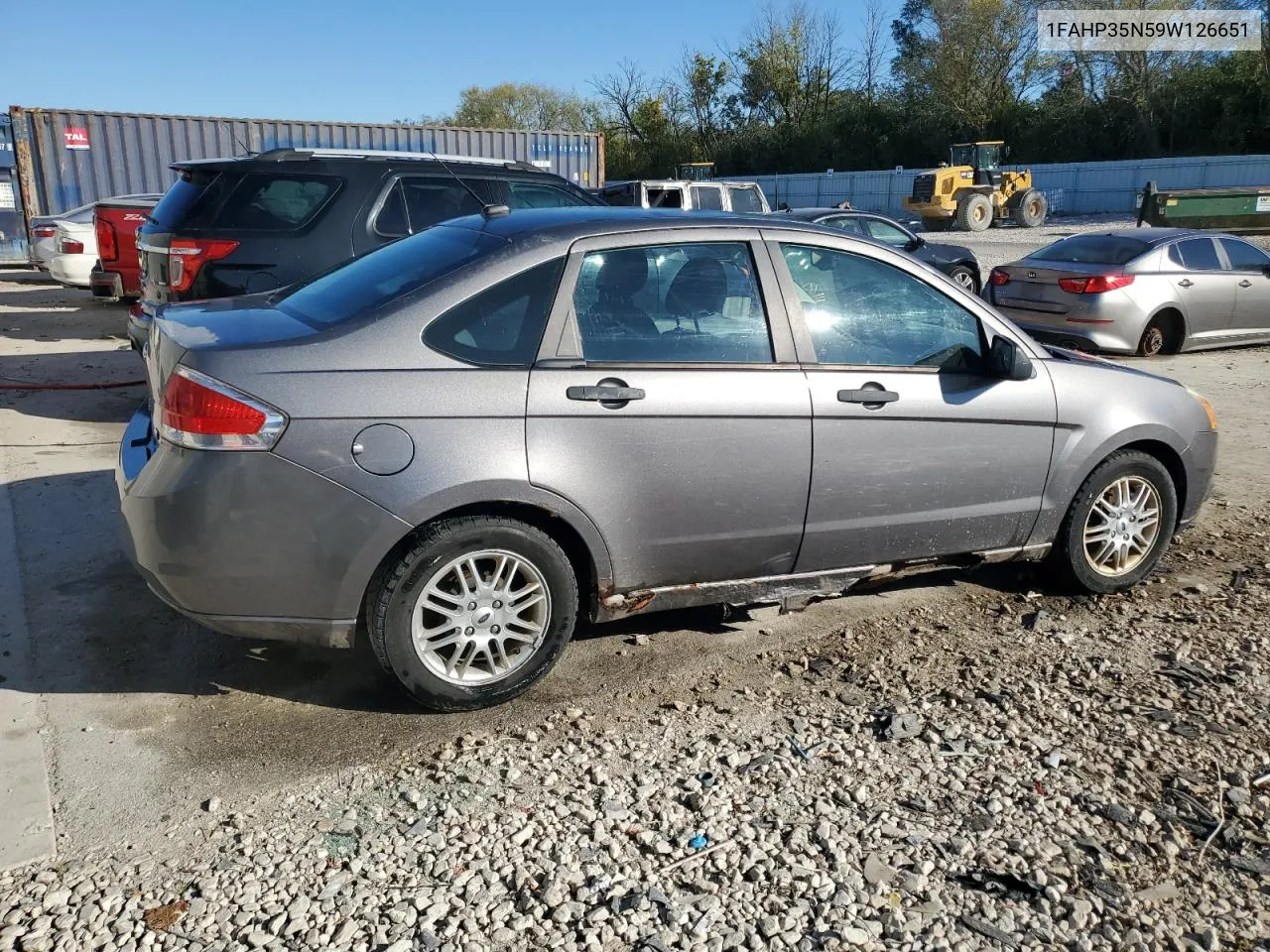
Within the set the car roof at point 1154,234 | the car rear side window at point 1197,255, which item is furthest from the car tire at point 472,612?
the car rear side window at point 1197,255

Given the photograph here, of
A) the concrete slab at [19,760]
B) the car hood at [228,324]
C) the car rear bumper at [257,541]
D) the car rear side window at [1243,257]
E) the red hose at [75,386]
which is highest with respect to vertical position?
the car hood at [228,324]

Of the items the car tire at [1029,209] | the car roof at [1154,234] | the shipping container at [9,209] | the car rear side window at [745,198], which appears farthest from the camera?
the car tire at [1029,209]

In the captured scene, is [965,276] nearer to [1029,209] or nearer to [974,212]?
[974,212]

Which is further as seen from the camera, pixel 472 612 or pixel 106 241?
pixel 106 241

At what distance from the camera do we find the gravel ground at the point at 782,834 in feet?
8.79

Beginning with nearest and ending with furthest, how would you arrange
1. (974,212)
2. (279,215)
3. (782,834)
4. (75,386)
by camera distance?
1. (782,834)
2. (279,215)
3. (75,386)
4. (974,212)

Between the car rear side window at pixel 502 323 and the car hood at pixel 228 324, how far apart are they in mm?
460

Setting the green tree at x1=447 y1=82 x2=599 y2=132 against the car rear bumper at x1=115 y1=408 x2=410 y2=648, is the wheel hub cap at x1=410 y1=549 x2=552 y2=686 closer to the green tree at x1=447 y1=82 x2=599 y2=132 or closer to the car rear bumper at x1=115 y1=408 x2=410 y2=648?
the car rear bumper at x1=115 y1=408 x2=410 y2=648

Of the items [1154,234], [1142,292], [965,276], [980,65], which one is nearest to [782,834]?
[1142,292]

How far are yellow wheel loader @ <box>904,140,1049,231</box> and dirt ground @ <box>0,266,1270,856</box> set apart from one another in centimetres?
2888

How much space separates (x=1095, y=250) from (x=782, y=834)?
34.6 feet

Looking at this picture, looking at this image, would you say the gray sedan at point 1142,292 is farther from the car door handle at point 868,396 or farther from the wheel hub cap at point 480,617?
the wheel hub cap at point 480,617

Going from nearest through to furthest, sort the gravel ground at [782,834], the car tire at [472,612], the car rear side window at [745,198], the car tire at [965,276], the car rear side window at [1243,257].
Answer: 1. the gravel ground at [782,834]
2. the car tire at [472,612]
3. the car rear side window at [1243,257]
4. the car tire at [965,276]
5. the car rear side window at [745,198]

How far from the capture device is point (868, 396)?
413 centimetres
